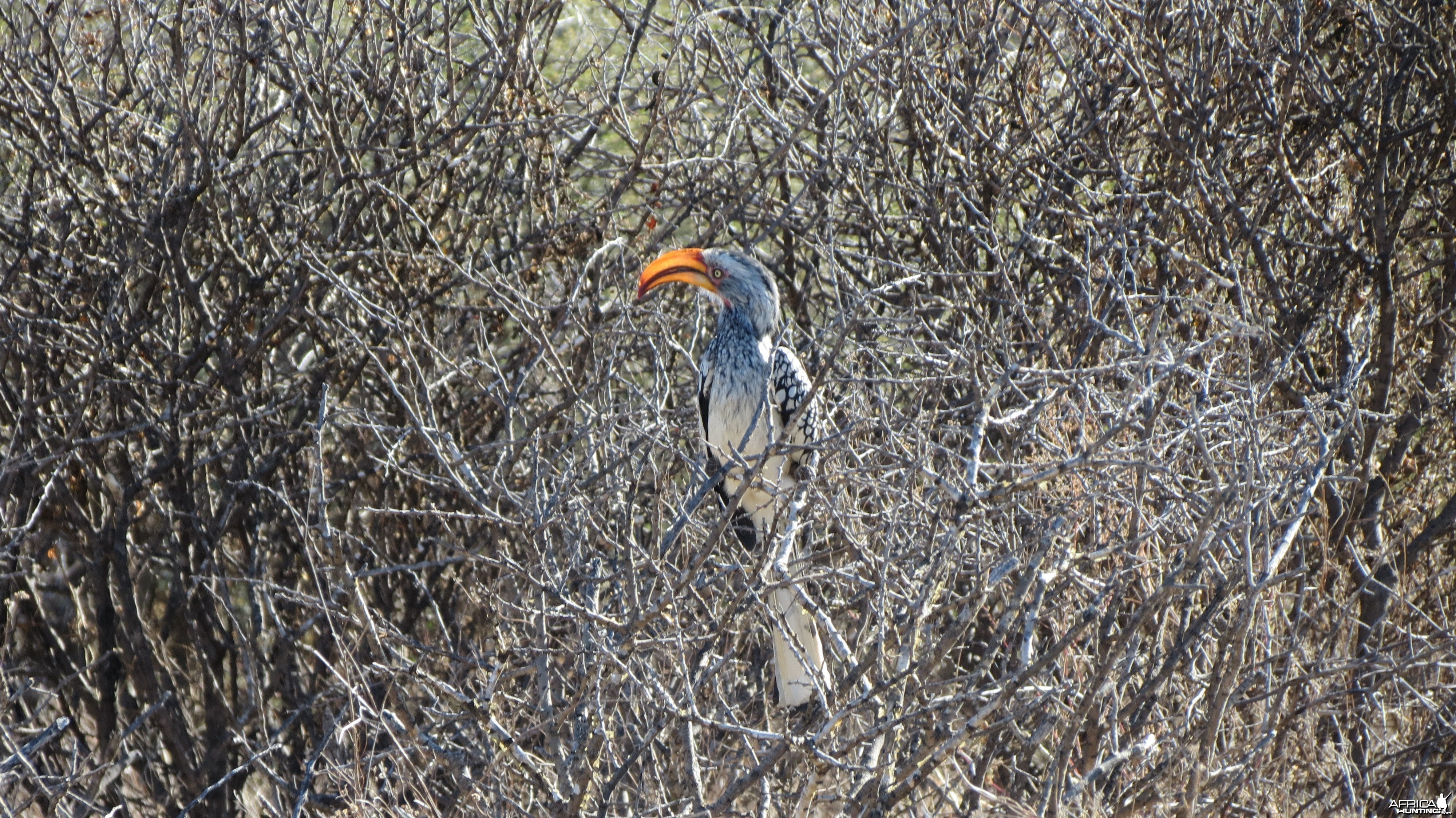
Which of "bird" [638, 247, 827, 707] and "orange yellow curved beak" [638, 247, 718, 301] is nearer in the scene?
"orange yellow curved beak" [638, 247, 718, 301]

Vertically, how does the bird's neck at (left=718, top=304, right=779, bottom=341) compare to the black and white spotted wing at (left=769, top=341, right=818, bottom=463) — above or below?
above

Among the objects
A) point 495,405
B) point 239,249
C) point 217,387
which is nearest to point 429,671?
A: point 495,405

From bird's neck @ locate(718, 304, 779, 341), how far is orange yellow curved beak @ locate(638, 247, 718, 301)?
15cm

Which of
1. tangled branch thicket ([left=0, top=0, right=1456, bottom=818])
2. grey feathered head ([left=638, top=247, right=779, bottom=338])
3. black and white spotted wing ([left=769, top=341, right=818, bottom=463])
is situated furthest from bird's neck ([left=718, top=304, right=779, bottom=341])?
tangled branch thicket ([left=0, top=0, right=1456, bottom=818])

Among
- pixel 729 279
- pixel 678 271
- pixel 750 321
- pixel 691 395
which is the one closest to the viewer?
pixel 678 271

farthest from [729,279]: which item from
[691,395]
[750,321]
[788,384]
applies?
[691,395]

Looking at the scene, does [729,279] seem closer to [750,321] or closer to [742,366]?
[750,321]

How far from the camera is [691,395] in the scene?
5941mm

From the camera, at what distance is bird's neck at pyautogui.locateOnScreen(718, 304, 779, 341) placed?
16.5 feet

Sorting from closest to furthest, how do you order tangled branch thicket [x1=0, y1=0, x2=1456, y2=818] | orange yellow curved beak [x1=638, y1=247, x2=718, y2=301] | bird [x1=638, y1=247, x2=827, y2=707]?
tangled branch thicket [x1=0, y1=0, x2=1456, y2=818] < orange yellow curved beak [x1=638, y1=247, x2=718, y2=301] < bird [x1=638, y1=247, x2=827, y2=707]

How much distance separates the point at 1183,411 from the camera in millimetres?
3500

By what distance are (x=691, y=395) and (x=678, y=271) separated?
47.1 inches

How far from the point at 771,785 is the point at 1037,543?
2.99ft

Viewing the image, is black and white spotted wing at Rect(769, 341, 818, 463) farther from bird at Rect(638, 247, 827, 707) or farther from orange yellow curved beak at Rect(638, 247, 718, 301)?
orange yellow curved beak at Rect(638, 247, 718, 301)
